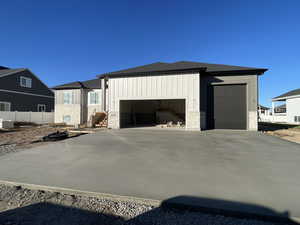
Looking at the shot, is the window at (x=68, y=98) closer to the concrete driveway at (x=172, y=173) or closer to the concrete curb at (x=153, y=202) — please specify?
the concrete driveway at (x=172, y=173)

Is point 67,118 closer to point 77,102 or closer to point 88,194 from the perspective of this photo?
point 77,102

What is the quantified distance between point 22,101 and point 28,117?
4783 mm

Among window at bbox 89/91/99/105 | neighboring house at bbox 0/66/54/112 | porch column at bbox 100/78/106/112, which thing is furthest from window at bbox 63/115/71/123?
neighboring house at bbox 0/66/54/112

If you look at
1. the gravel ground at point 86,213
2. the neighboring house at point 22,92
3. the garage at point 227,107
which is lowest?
the gravel ground at point 86,213

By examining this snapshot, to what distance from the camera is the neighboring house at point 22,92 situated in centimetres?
1784

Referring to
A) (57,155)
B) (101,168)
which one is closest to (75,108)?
(57,155)

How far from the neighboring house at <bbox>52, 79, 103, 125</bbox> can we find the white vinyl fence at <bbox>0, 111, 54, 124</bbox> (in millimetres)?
2761

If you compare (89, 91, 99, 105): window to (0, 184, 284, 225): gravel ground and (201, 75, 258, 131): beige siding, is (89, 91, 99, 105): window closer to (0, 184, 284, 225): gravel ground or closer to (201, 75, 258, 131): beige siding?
(201, 75, 258, 131): beige siding

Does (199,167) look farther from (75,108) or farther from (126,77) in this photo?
(75,108)

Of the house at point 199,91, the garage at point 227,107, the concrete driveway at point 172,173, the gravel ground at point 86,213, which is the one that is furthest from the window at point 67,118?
the gravel ground at point 86,213

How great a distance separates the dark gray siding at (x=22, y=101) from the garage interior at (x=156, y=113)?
16.1 metres

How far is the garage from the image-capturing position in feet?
36.8

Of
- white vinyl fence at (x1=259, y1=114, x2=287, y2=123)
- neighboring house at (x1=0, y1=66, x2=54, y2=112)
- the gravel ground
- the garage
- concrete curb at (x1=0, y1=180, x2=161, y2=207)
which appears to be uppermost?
neighboring house at (x1=0, y1=66, x2=54, y2=112)

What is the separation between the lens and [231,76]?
1127 centimetres
